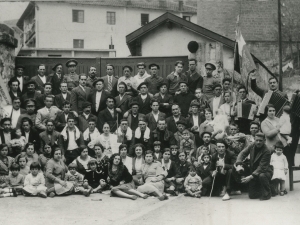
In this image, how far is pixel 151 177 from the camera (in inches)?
385

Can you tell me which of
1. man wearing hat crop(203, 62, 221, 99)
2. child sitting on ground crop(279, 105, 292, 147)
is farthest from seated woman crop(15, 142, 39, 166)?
child sitting on ground crop(279, 105, 292, 147)

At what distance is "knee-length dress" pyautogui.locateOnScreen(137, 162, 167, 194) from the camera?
31.1ft

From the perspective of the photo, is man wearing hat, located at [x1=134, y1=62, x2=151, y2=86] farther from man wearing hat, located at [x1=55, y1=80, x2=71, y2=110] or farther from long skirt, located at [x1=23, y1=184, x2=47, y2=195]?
→ long skirt, located at [x1=23, y1=184, x2=47, y2=195]

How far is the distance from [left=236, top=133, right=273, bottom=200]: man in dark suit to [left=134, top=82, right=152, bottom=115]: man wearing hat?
302 centimetres

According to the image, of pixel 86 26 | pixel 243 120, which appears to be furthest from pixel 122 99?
pixel 86 26

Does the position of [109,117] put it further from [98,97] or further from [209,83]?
[209,83]

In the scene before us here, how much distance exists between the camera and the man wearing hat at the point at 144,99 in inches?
459

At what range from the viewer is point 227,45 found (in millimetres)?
15914

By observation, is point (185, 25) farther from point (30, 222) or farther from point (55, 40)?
point (55, 40)

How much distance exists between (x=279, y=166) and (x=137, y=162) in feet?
9.58

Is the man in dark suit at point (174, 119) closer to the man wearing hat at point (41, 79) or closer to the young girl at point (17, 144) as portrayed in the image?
the young girl at point (17, 144)

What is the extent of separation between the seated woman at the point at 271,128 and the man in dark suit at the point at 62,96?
4906mm

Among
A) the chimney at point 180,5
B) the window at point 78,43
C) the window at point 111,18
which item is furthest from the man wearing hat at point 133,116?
the chimney at point 180,5

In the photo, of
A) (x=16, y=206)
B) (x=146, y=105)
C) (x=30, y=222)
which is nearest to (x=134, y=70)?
(x=146, y=105)
